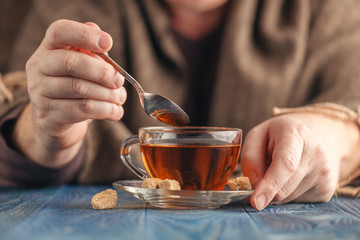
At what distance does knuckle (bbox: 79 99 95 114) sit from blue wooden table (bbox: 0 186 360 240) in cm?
19

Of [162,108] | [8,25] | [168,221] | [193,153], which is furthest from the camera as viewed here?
[8,25]

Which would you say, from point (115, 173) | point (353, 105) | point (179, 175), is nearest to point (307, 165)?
point (179, 175)

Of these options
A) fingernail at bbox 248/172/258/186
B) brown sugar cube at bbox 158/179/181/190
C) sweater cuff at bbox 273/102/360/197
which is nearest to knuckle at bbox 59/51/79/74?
brown sugar cube at bbox 158/179/181/190

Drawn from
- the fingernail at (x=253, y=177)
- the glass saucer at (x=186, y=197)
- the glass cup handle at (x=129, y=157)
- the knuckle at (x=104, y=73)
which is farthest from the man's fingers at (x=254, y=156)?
the knuckle at (x=104, y=73)

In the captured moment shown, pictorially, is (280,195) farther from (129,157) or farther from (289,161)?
(129,157)

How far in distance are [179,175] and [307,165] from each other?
249 mm

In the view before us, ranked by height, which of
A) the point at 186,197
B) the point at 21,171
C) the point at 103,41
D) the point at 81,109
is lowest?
the point at 21,171

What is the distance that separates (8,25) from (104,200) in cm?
132

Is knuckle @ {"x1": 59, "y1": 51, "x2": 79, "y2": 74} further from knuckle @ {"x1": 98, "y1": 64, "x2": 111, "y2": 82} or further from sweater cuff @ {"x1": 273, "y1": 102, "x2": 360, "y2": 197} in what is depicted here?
sweater cuff @ {"x1": 273, "y1": 102, "x2": 360, "y2": 197}

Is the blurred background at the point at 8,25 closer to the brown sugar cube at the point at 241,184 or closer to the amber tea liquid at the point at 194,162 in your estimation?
the amber tea liquid at the point at 194,162

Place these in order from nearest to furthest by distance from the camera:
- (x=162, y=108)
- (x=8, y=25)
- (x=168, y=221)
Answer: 1. (x=168, y=221)
2. (x=162, y=108)
3. (x=8, y=25)

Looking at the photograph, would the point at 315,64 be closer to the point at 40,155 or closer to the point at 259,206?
the point at 259,206

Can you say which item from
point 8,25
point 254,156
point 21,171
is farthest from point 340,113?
point 8,25

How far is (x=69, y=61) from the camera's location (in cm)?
77
